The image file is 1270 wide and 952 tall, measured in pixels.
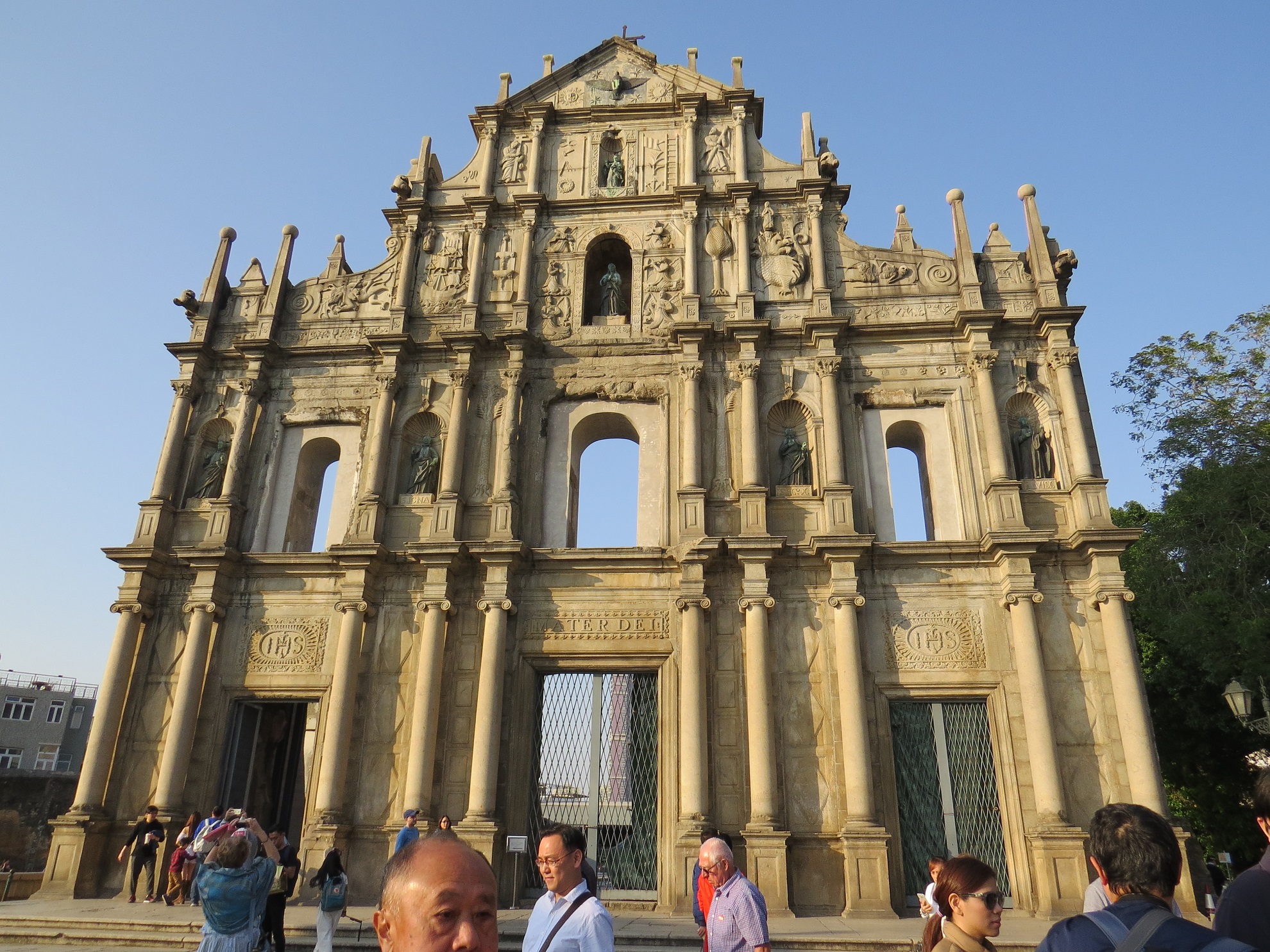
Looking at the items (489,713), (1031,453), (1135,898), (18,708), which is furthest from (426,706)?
(18,708)

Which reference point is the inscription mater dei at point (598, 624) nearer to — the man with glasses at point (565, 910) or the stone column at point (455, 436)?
the stone column at point (455, 436)

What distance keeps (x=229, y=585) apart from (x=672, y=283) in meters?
9.94

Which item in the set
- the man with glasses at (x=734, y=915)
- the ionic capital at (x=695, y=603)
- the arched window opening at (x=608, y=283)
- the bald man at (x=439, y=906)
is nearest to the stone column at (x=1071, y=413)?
the ionic capital at (x=695, y=603)

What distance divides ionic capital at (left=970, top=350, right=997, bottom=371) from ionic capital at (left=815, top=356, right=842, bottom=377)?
2.41m

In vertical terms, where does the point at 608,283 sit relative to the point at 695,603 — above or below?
above

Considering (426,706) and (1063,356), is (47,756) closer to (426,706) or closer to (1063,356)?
(426,706)

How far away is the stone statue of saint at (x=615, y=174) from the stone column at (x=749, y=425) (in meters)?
5.37

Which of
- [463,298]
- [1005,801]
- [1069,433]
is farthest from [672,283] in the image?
[1005,801]

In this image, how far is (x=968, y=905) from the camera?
3.16m

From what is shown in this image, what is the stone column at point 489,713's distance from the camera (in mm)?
13164

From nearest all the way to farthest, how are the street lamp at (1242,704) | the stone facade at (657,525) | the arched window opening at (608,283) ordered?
the street lamp at (1242,704), the stone facade at (657,525), the arched window opening at (608,283)

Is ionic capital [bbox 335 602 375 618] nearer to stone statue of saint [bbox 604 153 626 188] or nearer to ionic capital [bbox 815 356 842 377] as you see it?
ionic capital [bbox 815 356 842 377]

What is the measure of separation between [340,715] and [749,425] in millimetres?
8343

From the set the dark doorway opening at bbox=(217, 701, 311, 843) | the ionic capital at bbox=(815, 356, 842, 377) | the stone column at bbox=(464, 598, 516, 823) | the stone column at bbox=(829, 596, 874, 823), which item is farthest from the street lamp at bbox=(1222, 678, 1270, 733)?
the dark doorway opening at bbox=(217, 701, 311, 843)
